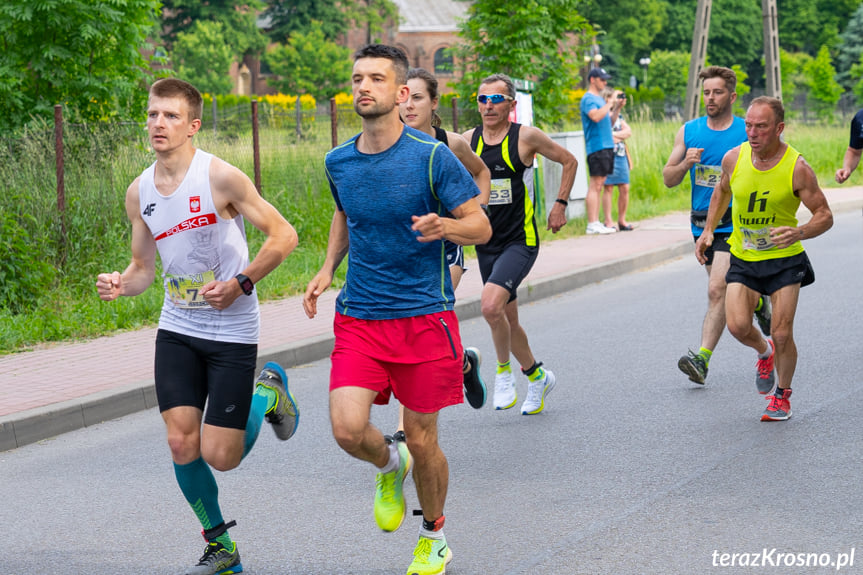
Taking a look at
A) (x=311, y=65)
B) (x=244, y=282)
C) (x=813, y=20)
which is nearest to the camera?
(x=244, y=282)

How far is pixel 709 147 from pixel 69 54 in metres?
8.67

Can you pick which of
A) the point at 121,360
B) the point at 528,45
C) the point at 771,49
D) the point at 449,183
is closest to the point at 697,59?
the point at 771,49

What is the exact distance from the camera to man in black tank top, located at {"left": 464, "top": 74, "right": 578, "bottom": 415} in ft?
23.5

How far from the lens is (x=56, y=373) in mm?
8453

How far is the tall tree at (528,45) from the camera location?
1955 centimetres

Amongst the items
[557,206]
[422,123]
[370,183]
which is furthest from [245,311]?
[557,206]

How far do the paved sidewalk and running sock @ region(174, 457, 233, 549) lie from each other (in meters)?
2.78

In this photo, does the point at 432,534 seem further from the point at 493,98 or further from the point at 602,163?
the point at 602,163

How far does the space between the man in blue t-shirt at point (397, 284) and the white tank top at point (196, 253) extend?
1.48ft

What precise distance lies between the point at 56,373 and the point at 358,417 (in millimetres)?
4600

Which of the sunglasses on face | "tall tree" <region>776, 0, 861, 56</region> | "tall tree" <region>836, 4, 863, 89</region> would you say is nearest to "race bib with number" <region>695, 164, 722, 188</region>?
the sunglasses on face

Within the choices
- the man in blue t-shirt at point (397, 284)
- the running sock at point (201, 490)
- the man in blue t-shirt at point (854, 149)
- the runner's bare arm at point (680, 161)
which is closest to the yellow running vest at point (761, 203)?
the runner's bare arm at point (680, 161)

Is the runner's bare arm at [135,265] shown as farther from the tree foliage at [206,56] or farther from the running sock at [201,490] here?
the tree foliage at [206,56]

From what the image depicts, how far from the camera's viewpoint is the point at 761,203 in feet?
22.3
